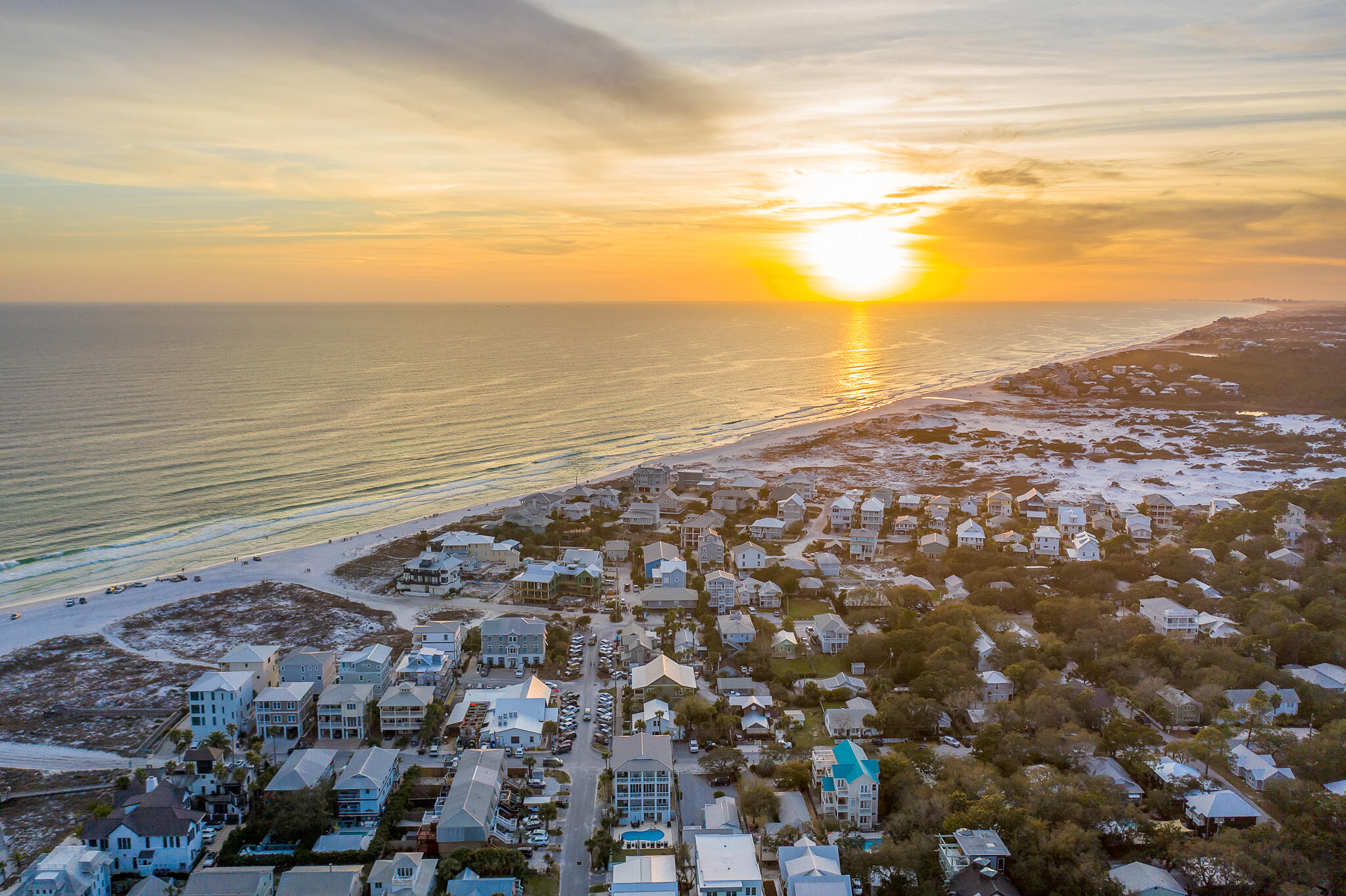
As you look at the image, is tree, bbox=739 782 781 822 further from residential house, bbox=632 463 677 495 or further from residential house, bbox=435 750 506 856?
residential house, bbox=632 463 677 495

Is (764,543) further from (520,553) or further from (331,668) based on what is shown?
(331,668)

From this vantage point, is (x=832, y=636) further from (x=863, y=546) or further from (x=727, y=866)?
(x=727, y=866)

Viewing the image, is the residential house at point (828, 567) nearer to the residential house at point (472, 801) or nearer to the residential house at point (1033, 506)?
the residential house at point (1033, 506)

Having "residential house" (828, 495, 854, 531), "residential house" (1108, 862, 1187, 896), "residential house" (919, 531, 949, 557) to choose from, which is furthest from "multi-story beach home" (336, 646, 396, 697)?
"residential house" (828, 495, 854, 531)

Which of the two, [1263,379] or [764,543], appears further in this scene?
[1263,379]

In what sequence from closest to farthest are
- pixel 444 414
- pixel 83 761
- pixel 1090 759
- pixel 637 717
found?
pixel 1090 759 < pixel 83 761 < pixel 637 717 < pixel 444 414

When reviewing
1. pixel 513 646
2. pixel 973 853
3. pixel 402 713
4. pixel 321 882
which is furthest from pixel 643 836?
pixel 513 646

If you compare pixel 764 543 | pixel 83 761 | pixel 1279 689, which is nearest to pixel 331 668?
pixel 83 761
